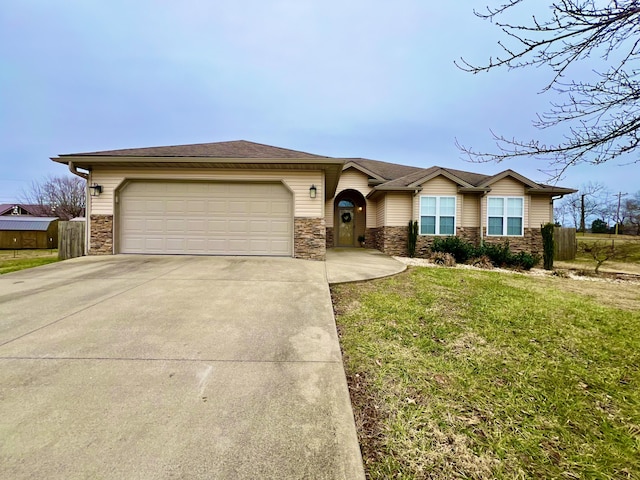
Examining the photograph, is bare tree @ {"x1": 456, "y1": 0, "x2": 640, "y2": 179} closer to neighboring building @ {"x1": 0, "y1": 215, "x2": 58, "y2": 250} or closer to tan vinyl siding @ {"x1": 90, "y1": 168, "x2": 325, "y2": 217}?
tan vinyl siding @ {"x1": 90, "y1": 168, "x2": 325, "y2": 217}

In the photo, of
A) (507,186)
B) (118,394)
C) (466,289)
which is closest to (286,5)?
(507,186)

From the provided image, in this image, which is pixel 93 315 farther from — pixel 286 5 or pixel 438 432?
pixel 286 5

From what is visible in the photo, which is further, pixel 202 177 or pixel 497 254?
pixel 497 254

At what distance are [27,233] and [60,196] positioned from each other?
14.2m

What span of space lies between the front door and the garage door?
7166 mm

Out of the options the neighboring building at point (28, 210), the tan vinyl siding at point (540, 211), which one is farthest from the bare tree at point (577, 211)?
the neighboring building at point (28, 210)

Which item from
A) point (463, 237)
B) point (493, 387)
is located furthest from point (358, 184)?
point (493, 387)

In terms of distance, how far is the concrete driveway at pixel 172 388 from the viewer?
1.52 m

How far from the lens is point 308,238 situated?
812 cm

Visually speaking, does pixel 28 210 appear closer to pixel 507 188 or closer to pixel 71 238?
pixel 71 238

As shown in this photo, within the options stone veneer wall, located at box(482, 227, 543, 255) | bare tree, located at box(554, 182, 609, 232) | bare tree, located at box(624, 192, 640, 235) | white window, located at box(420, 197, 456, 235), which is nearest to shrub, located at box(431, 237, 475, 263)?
white window, located at box(420, 197, 456, 235)

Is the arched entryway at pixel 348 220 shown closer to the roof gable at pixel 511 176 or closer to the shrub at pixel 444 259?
the shrub at pixel 444 259

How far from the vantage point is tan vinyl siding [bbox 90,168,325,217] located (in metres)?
8.02

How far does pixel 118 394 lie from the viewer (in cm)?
206
